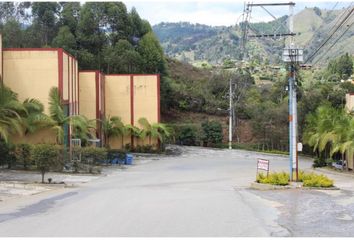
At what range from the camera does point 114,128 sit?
5297cm

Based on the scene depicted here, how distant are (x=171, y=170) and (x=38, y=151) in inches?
533

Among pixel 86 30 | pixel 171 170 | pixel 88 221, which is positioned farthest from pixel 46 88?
Answer: pixel 86 30

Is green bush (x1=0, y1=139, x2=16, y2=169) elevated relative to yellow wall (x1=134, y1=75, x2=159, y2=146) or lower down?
lower down

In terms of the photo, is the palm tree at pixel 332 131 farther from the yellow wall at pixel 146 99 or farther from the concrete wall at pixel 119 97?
the concrete wall at pixel 119 97

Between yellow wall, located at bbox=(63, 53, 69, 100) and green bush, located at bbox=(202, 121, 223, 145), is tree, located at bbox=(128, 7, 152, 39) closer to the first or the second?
green bush, located at bbox=(202, 121, 223, 145)

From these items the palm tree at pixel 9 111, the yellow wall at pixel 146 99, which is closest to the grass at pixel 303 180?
the palm tree at pixel 9 111

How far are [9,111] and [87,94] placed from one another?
17.6 m

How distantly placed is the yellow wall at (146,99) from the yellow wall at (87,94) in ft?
21.1

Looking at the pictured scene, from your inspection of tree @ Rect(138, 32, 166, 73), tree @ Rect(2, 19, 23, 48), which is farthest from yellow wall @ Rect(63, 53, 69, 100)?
tree @ Rect(2, 19, 23, 48)

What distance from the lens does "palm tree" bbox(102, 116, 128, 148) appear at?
5269 centimetres

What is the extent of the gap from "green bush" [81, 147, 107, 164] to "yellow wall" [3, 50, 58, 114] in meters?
3.86

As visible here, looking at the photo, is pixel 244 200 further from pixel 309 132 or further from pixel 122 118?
pixel 122 118

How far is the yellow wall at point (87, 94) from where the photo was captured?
161 feet

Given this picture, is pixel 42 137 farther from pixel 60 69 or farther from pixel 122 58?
pixel 122 58
